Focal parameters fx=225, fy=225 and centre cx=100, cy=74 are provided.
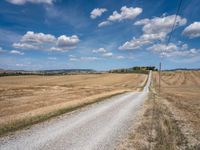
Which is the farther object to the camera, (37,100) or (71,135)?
(37,100)

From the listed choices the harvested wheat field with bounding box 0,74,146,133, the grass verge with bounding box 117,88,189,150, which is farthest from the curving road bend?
the harvested wheat field with bounding box 0,74,146,133

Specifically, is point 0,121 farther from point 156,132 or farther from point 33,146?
point 156,132

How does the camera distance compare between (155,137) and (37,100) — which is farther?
(37,100)

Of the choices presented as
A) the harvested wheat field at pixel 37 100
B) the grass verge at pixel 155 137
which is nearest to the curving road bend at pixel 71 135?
the grass verge at pixel 155 137

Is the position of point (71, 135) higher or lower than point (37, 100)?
higher

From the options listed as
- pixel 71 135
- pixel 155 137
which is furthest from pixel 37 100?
pixel 155 137

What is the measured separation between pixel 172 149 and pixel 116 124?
5.26 meters

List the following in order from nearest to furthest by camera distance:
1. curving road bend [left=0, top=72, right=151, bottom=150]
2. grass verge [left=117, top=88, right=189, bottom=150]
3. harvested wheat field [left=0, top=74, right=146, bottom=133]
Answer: curving road bend [left=0, top=72, right=151, bottom=150] → grass verge [left=117, top=88, right=189, bottom=150] → harvested wheat field [left=0, top=74, right=146, bottom=133]

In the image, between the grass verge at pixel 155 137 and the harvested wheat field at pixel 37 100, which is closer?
the grass verge at pixel 155 137

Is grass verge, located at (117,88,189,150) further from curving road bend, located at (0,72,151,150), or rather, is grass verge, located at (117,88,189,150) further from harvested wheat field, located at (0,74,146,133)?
harvested wheat field, located at (0,74,146,133)

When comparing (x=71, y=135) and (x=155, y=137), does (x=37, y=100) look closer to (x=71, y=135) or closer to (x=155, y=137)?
(x=71, y=135)

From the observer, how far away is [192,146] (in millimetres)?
10352

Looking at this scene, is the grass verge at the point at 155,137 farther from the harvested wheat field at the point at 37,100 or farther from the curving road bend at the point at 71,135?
the harvested wheat field at the point at 37,100

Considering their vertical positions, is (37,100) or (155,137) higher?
(155,137)
